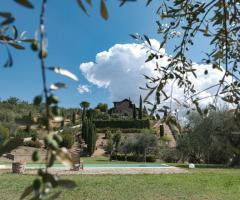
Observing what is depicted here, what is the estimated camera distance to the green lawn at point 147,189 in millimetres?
13492

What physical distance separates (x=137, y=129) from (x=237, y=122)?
54871mm

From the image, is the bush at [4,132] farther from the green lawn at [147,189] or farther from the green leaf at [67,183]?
the green lawn at [147,189]

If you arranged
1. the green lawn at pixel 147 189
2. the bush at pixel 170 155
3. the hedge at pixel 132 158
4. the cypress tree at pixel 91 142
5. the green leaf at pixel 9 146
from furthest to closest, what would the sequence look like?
the cypress tree at pixel 91 142 < the hedge at pixel 132 158 < the bush at pixel 170 155 < the green lawn at pixel 147 189 < the green leaf at pixel 9 146

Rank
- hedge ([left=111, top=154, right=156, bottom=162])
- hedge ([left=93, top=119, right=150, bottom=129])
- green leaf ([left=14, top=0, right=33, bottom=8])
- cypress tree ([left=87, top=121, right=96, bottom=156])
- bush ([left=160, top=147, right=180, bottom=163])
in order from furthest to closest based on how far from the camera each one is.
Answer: hedge ([left=93, top=119, right=150, bottom=129]) → cypress tree ([left=87, top=121, right=96, bottom=156]) → hedge ([left=111, top=154, right=156, bottom=162]) → bush ([left=160, top=147, right=180, bottom=163]) → green leaf ([left=14, top=0, right=33, bottom=8])

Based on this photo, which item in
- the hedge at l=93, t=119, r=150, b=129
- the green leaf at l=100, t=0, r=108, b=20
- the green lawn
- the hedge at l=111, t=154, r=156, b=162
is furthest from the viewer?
the hedge at l=93, t=119, r=150, b=129

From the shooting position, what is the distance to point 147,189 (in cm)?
1509

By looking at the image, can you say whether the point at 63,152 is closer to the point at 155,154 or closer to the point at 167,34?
the point at 167,34

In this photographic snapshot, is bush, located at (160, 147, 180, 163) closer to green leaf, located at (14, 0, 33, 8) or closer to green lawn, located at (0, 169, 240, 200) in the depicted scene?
green lawn, located at (0, 169, 240, 200)

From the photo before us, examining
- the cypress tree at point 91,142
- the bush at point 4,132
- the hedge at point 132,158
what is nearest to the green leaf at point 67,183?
the bush at point 4,132

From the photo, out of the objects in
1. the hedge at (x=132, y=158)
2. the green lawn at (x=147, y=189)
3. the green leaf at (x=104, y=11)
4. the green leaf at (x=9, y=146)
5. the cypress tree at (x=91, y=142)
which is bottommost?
the green lawn at (x=147, y=189)

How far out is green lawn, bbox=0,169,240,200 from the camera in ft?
44.3

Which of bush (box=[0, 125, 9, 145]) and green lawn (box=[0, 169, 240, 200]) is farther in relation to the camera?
green lawn (box=[0, 169, 240, 200])

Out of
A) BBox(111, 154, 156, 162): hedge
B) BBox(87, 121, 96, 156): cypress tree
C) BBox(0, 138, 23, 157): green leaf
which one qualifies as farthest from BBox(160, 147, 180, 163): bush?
BBox(0, 138, 23, 157): green leaf

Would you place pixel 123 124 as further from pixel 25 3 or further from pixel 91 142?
pixel 25 3
